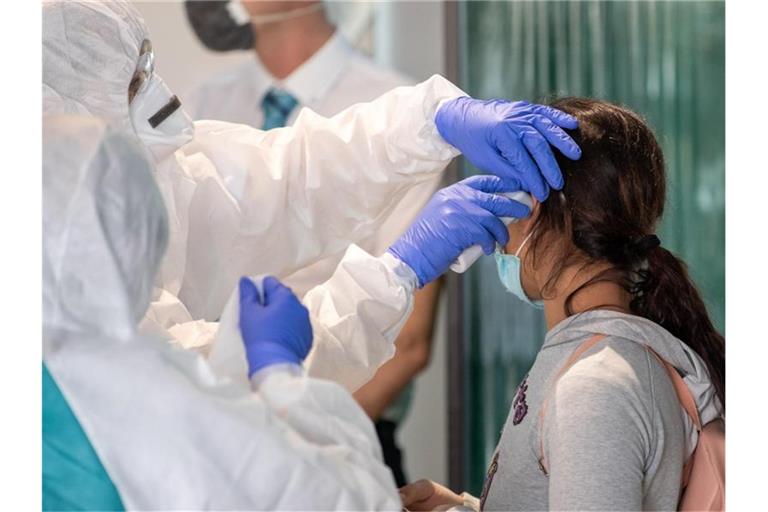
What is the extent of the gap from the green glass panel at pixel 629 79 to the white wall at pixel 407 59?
12cm

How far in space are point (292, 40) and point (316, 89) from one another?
0.17 metres

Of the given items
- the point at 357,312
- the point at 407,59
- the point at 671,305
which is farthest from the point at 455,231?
the point at 407,59

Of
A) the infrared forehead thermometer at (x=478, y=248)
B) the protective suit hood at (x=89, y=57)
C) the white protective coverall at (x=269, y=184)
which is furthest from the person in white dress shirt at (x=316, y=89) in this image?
the protective suit hood at (x=89, y=57)

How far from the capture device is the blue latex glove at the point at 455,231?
62.6 inches

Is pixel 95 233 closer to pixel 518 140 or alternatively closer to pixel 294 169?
pixel 518 140

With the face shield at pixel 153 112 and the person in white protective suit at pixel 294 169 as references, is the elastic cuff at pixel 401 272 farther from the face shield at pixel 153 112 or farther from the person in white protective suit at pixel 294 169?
the face shield at pixel 153 112

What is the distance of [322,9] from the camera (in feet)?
10.0

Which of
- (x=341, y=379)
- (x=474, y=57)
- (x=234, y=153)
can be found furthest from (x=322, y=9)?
(x=341, y=379)

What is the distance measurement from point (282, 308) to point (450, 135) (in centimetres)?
57

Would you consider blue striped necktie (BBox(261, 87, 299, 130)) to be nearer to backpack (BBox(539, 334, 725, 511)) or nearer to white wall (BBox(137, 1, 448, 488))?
white wall (BBox(137, 1, 448, 488))

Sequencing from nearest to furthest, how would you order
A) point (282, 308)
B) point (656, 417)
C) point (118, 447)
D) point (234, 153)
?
point (118, 447)
point (282, 308)
point (656, 417)
point (234, 153)

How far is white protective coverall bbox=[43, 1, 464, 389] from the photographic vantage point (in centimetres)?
155

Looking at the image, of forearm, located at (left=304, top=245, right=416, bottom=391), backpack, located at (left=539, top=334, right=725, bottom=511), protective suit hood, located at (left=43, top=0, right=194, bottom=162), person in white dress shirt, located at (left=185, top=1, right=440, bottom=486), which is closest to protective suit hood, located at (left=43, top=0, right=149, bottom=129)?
protective suit hood, located at (left=43, top=0, right=194, bottom=162)

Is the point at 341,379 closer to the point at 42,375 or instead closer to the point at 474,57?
the point at 42,375
